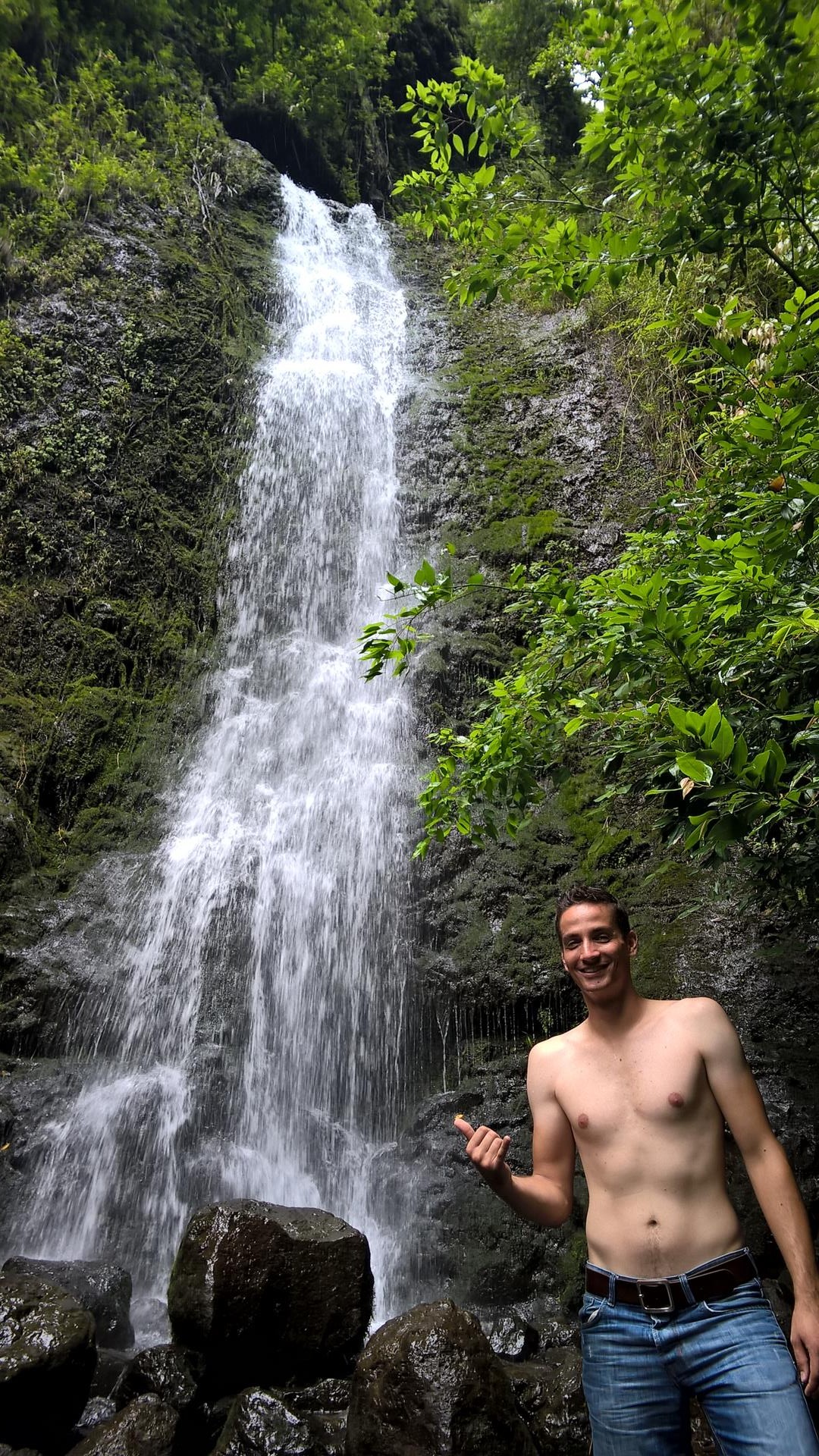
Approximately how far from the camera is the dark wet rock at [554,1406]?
323cm

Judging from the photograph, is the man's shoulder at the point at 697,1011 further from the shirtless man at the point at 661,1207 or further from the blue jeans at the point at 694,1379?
the blue jeans at the point at 694,1379

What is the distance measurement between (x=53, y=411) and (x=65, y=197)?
4.12 metres

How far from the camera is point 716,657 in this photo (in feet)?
9.18

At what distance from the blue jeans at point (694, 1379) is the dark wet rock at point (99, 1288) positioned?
142 inches

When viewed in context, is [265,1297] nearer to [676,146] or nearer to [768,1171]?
[768,1171]

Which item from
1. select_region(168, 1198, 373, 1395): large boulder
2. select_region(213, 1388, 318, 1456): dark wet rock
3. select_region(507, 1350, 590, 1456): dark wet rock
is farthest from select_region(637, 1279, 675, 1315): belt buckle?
select_region(168, 1198, 373, 1395): large boulder

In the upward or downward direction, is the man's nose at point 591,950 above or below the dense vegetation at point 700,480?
below

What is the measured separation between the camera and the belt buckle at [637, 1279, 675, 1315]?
1755mm

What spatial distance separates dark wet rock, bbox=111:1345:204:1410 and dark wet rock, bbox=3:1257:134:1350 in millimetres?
649

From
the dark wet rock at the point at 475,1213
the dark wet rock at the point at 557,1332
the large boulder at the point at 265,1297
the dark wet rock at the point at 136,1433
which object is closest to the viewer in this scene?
the dark wet rock at the point at 136,1433

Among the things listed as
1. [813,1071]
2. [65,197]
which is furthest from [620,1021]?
[65,197]

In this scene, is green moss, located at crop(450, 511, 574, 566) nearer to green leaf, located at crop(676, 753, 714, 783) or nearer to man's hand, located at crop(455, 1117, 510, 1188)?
green leaf, located at crop(676, 753, 714, 783)

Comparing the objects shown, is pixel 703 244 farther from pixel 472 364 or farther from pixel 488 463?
pixel 472 364

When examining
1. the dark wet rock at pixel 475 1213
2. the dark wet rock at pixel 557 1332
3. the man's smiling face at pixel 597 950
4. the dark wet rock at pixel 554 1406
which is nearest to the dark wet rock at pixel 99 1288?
the dark wet rock at pixel 475 1213
